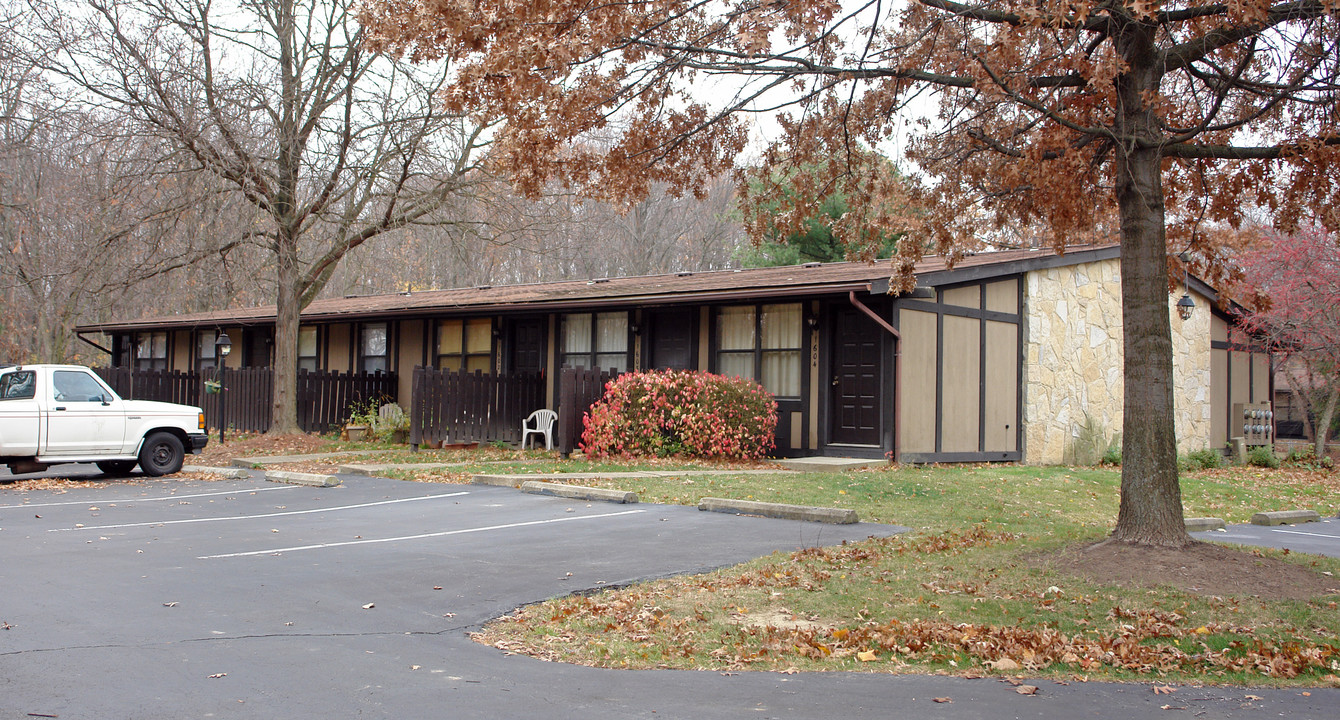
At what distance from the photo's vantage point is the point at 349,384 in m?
24.0

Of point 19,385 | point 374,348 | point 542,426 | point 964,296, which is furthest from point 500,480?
point 374,348

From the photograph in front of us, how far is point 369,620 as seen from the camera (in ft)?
21.1

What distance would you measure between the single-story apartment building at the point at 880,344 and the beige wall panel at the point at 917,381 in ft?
0.11

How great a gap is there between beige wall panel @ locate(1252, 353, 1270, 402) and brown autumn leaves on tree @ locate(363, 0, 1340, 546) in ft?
56.0

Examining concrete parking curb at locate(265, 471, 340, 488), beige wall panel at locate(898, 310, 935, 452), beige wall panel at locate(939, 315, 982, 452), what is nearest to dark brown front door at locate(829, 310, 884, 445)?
beige wall panel at locate(898, 310, 935, 452)

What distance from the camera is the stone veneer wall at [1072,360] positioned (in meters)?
20.2

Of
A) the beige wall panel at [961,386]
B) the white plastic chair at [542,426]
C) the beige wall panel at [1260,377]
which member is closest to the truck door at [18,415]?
the white plastic chair at [542,426]

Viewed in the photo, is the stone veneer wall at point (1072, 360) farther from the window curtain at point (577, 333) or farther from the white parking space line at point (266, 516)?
the white parking space line at point (266, 516)

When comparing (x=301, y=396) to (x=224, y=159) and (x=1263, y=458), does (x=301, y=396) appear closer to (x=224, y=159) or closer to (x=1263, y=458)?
Answer: (x=224, y=159)

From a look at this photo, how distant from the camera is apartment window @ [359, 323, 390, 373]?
83.9 ft

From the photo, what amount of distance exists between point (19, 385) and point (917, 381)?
1361 centimetres

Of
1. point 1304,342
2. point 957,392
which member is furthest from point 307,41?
point 1304,342

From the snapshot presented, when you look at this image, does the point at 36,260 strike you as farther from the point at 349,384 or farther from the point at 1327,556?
the point at 1327,556

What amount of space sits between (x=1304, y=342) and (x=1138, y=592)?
19425 mm
